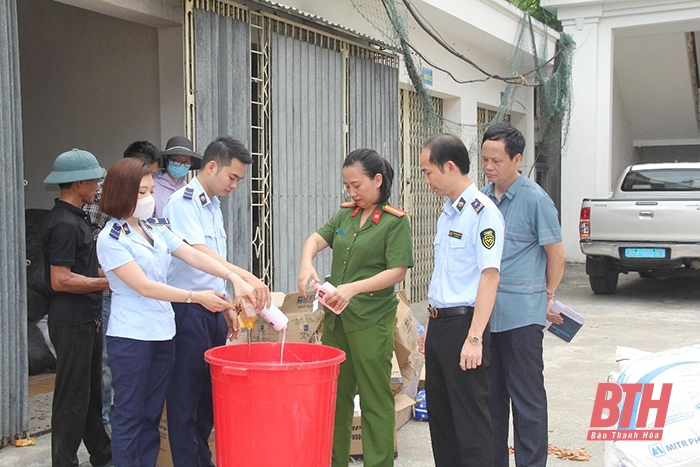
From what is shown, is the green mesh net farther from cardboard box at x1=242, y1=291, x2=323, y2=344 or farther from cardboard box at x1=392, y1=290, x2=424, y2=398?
cardboard box at x1=242, y1=291, x2=323, y2=344

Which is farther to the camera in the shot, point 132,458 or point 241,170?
point 241,170

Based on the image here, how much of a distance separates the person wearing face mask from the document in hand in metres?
1.58

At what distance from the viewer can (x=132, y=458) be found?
116 inches

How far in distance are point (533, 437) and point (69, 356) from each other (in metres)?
2.21

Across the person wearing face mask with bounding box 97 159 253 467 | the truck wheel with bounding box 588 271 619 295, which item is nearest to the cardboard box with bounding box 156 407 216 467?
the person wearing face mask with bounding box 97 159 253 467

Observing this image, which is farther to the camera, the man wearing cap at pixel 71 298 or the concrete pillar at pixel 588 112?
the concrete pillar at pixel 588 112

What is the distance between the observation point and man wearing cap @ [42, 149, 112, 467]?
3377 millimetres

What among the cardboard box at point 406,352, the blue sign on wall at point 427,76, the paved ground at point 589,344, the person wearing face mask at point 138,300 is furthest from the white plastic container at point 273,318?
the blue sign on wall at point 427,76

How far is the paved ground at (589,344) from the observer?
4012 mm

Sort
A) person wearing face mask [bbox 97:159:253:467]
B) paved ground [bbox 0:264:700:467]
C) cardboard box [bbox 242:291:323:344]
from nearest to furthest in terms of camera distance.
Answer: person wearing face mask [bbox 97:159:253:467]
cardboard box [bbox 242:291:323:344]
paved ground [bbox 0:264:700:467]

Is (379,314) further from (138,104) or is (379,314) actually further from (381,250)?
(138,104)

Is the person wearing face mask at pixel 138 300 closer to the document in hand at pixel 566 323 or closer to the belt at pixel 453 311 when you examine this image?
the belt at pixel 453 311

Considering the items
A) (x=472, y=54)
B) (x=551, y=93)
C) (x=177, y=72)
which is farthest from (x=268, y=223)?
(x=551, y=93)
